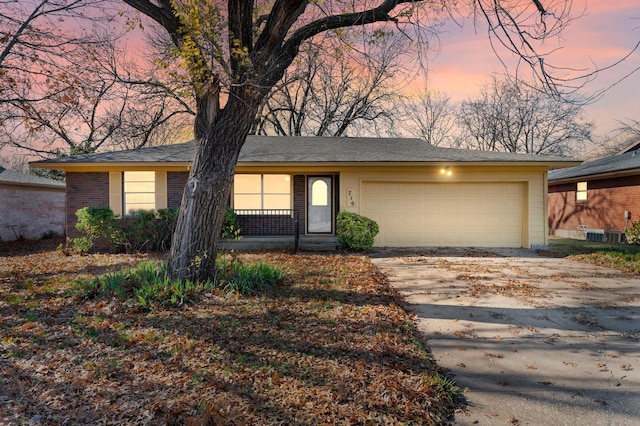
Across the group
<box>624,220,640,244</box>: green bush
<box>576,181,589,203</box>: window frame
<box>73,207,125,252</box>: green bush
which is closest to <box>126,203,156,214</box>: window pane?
<box>73,207,125,252</box>: green bush

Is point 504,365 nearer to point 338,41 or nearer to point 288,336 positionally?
point 288,336

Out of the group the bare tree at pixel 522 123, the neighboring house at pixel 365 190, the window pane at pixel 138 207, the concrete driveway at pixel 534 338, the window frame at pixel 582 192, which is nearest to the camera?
the concrete driveway at pixel 534 338

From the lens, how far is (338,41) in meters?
7.20

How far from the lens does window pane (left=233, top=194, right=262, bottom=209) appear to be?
12.7 meters

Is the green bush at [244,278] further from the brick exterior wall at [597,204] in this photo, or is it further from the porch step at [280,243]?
the brick exterior wall at [597,204]

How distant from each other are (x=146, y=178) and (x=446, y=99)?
89.3 ft

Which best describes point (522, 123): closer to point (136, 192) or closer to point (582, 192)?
point (582, 192)

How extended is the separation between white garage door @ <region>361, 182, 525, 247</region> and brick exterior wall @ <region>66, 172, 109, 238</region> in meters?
8.63

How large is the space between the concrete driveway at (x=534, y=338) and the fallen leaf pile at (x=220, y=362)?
14.8 inches

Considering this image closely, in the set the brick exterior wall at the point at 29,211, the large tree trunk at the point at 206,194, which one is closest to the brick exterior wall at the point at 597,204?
the large tree trunk at the point at 206,194

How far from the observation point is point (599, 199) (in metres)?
16.1

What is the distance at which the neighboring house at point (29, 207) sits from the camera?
48.7 feet

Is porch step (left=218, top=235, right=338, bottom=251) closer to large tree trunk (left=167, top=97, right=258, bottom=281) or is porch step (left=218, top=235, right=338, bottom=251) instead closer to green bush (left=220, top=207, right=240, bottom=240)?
green bush (left=220, top=207, right=240, bottom=240)

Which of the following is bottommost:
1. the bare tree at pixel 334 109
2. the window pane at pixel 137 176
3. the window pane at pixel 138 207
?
the window pane at pixel 138 207
